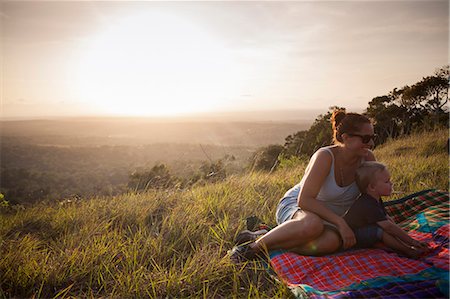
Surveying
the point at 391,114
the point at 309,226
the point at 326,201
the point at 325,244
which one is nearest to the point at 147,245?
the point at 309,226

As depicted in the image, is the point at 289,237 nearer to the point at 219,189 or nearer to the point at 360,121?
the point at 360,121

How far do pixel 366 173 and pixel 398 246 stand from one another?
0.69 meters

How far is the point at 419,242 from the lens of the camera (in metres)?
2.71

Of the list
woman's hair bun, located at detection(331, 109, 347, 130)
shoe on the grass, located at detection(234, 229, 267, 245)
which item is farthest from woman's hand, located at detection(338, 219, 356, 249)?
woman's hair bun, located at detection(331, 109, 347, 130)

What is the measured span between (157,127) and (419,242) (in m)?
77.1

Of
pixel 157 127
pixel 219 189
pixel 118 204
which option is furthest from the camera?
pixel 157 127

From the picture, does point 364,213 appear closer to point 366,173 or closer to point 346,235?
point 346,235

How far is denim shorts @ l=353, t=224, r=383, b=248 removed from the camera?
2.82m

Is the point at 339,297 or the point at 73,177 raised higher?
the point at 339,297

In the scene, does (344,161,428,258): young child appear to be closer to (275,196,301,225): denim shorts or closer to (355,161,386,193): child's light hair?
(355,161,386,193): child's light hair

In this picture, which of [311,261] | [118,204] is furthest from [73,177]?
[311,261]

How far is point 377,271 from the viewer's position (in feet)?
7.92

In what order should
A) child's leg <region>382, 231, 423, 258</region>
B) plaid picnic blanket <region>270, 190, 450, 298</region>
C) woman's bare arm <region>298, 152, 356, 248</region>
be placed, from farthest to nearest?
woman's bare arm <region>298, 152, 356, 248</region> < child's leg <region>382, 231, 423, 258</region> < plaid picnic blanket <region>270, 190, 450, 298</region>

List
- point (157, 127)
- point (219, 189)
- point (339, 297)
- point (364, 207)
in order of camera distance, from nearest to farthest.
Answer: point (339, 297) → point (364, 207) → point (219, 189) → point (157, 127)
